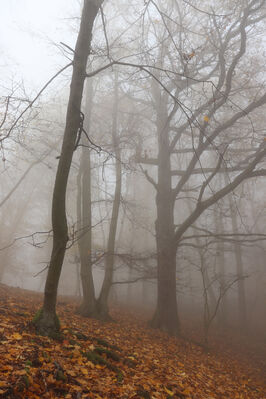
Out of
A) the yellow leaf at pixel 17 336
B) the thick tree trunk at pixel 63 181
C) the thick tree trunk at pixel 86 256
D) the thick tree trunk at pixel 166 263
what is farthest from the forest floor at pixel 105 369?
the thick tree trunk at pixel 166 263

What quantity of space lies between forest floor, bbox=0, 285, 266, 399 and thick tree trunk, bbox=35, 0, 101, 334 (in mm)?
316

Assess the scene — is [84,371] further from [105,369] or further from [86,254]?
[86,254]

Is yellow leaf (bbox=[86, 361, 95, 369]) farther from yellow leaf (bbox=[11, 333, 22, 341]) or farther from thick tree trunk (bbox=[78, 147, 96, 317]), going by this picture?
thick tree trunk (bbox=[78, 147, 96, 317])

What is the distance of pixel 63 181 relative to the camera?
431 cm

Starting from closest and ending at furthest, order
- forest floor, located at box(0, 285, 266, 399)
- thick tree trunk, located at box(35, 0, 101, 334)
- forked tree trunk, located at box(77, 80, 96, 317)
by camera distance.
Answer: forest floor, located at box(0, 285, 266, 399) → thick tree trunk, located at box(35, 0, 101, 334) → forked tree trunk, located at box(77, 80, 96, 317)

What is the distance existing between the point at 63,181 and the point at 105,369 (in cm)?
284

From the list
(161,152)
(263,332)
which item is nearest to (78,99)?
(161,152)

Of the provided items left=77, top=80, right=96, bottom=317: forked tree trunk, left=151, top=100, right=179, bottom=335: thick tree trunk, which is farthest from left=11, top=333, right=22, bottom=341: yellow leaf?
left=151, top=100, right=179, bottom=335: thick tree trunk

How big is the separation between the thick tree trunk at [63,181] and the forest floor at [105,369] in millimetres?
316

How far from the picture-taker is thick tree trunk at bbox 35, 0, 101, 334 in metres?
4.31

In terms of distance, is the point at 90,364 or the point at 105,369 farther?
the point at 105,369

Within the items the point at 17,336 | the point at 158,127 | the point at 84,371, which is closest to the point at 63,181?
the point at 17,336

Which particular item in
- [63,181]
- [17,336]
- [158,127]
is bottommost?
[17,336]

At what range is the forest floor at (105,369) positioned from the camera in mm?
3051
